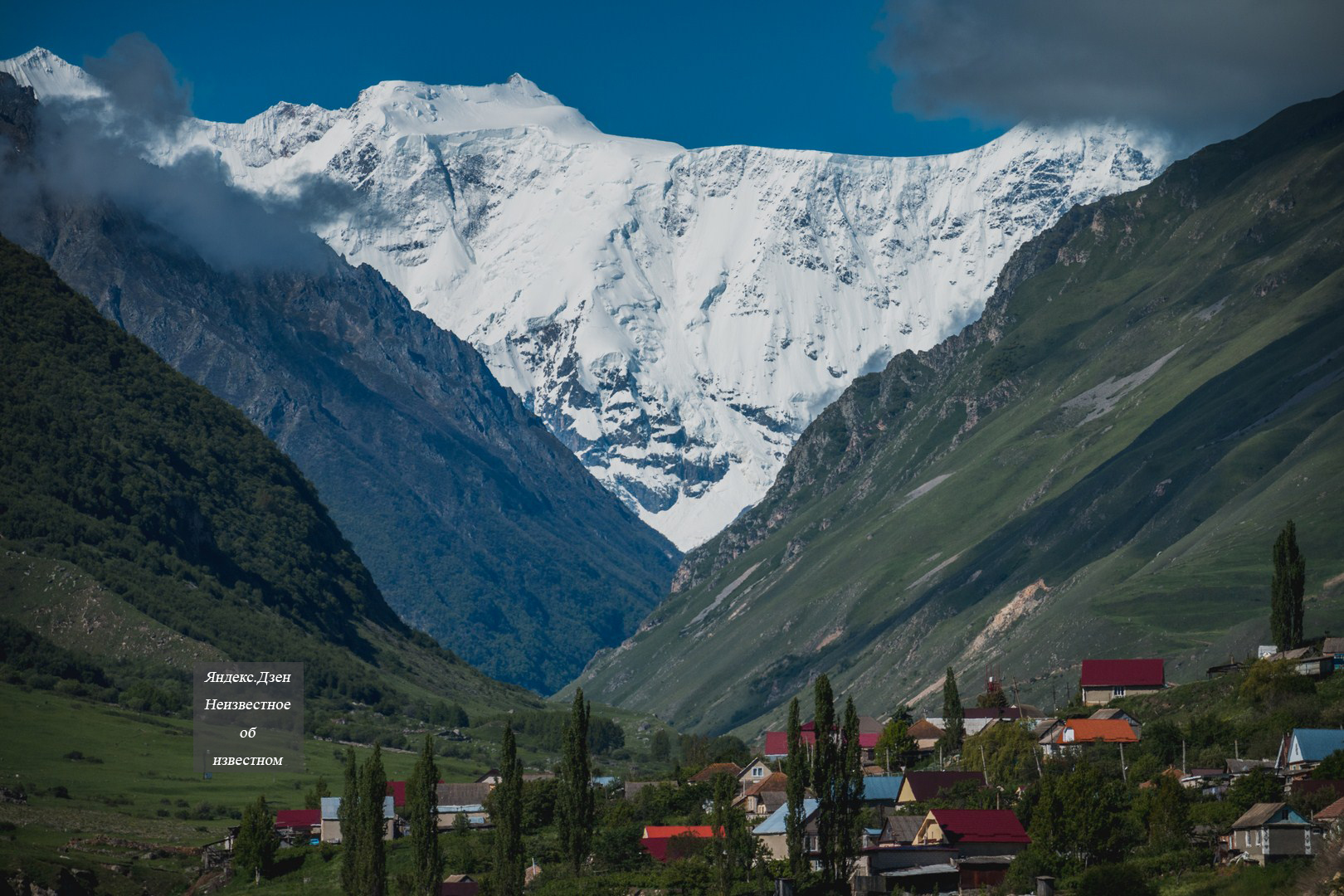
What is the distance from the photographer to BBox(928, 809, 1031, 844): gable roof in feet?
405

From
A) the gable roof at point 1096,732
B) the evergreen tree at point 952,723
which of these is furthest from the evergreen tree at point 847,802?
the evergreen tree at point 952,723

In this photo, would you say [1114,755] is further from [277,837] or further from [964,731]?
[277,837]

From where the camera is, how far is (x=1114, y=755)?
160875 millimetres

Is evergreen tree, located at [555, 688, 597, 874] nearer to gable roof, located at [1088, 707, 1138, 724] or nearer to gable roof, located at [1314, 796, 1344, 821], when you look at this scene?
gable roof, located at [1314, 796, 1344, 821]

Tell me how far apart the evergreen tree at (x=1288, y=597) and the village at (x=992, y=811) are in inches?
115

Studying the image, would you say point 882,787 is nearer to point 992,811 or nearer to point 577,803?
point 577,803

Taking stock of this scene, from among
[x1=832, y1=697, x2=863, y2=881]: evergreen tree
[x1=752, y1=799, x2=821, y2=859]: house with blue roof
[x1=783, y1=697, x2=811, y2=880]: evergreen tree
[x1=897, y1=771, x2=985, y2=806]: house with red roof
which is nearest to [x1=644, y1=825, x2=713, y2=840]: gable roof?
[x1=752, y1=799, x2=821, y2=859]: house with blue roof

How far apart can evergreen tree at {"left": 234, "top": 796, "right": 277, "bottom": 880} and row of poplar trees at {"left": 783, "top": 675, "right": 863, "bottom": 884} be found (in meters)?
65.8

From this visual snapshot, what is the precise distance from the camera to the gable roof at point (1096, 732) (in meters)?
168

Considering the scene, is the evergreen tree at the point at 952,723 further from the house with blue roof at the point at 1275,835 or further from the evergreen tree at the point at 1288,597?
the house with blue roof at the point at 1275,835

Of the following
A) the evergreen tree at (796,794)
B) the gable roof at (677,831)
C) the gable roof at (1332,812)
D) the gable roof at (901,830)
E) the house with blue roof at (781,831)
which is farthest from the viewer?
the gable roof at (677,831)

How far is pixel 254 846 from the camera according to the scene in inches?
6880

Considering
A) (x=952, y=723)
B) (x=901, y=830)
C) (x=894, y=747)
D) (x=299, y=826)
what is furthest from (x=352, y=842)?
(x=952, y=723)

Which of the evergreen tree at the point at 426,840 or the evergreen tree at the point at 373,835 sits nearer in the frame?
the evergreen tree at the point at 426,840
